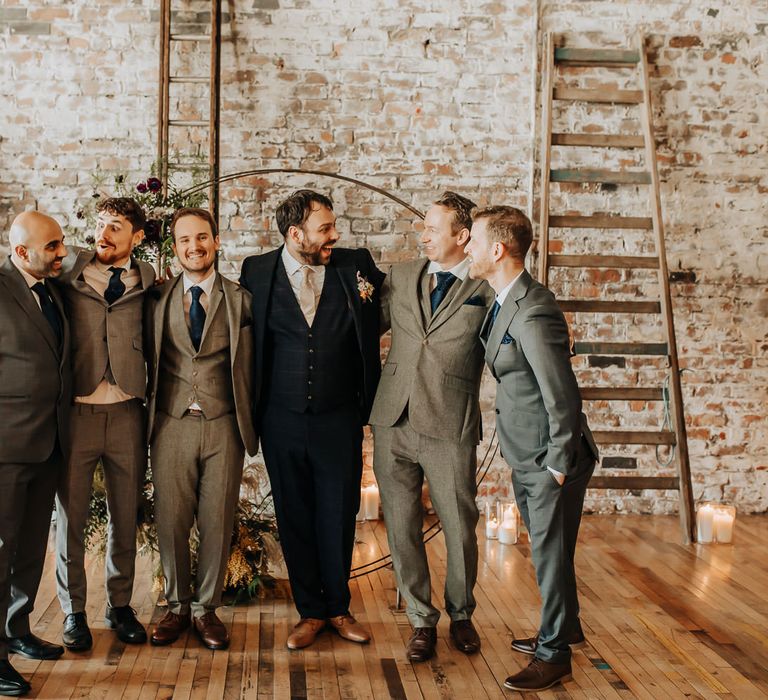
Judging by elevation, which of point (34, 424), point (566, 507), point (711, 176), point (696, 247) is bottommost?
point (566, 507)

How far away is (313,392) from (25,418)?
1016 mm

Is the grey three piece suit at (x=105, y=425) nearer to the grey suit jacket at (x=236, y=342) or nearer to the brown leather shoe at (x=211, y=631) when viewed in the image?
the grey suit jacket at (x=236, y=342)

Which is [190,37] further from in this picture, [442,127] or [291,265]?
[291,265]

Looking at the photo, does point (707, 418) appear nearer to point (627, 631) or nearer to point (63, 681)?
point (627, 631)

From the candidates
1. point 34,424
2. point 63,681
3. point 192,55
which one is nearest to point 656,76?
point 192,55

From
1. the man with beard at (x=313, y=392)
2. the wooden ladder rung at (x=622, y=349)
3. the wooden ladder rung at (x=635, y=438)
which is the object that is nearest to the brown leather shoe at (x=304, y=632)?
the man with beard at (x=313, y=392)

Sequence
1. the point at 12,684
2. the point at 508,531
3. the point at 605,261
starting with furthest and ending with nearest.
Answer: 1. the point at 605,261
2. the point at 508,531
3. the point at 12,684

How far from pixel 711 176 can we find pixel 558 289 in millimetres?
1185

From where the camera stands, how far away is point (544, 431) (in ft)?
9.44

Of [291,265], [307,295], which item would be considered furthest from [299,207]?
[307,295]

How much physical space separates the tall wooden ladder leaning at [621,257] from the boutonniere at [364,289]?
5.81 feet

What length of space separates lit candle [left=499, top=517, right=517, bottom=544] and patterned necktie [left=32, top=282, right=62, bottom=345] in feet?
8.81

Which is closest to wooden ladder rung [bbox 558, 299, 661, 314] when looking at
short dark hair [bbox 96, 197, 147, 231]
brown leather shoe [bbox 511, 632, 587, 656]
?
brown leather shoe [bbox 511, 632, 587, 656]

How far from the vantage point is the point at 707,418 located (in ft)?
17.4
